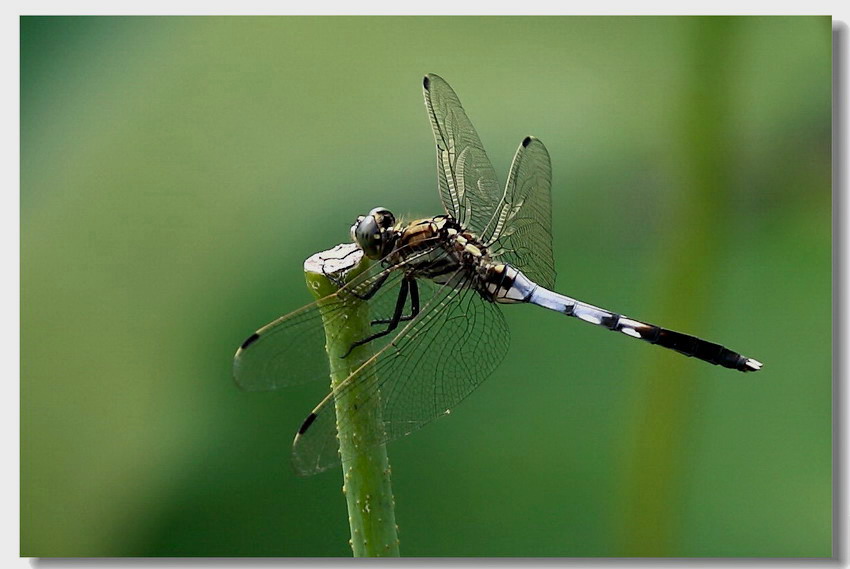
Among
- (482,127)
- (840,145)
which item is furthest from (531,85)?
(840,145)

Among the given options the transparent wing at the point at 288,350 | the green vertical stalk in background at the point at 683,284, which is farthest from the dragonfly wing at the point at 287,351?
the green vertical stalk in background at the point at 683,284

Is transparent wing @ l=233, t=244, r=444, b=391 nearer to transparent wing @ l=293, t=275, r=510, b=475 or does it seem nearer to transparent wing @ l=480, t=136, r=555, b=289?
transparent wing @ l=293, t=275, r=510, b=475

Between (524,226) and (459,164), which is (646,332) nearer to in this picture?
(524,226)

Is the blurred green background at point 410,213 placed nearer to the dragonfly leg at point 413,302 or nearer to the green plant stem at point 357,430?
the dragonfly leg at point 413,302

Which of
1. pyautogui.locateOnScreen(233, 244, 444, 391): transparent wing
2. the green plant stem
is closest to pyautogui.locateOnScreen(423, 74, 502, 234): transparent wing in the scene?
pyautogui.locateOnScreen(233, 244, 444, 391): transparent wing

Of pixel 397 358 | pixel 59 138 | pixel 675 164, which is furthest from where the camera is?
pixel 59 138

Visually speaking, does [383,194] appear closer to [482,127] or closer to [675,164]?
[482,127]

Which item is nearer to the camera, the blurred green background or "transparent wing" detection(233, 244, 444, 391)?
"transparent wing" detection(233, 244, 444, 391)

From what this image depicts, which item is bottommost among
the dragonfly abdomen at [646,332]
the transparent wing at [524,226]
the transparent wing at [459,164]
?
the dragonfly abdomen at [646,332]
